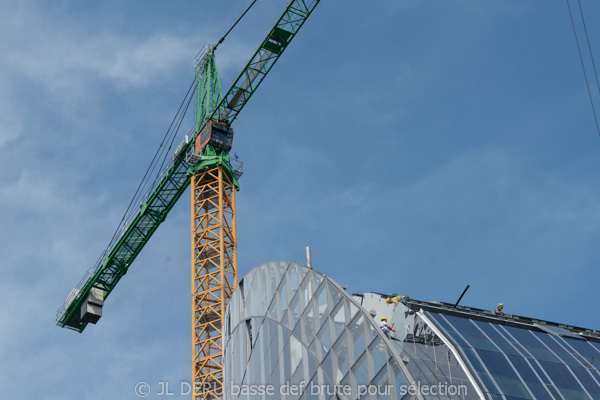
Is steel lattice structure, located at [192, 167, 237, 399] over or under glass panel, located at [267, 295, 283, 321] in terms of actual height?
over

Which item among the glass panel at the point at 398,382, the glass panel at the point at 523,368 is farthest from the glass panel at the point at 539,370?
the glass panel at the point at 398,382

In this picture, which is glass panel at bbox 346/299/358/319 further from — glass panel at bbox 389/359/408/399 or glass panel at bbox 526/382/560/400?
glass panel at bbox 526/382/560/400

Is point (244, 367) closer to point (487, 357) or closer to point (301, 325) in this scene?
point (301, 325)

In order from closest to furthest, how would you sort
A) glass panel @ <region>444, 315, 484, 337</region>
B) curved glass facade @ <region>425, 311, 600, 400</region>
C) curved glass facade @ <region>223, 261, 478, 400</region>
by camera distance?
curved glass facade @ <region>223, 261, 478, 400</region> → curved glass facade @ <region>425, 311, 600, 400</region> → glass panel @ <region>444, 315, 484, 337</region>

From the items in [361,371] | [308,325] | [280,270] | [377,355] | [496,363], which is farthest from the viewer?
[280,270]

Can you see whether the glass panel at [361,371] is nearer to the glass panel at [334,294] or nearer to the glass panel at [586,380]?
the glass panel at [334,294]

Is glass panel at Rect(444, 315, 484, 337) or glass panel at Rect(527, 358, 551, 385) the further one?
glass panel at Rect(444, 315, 484, 337)

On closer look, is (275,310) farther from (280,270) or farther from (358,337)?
(358,337)

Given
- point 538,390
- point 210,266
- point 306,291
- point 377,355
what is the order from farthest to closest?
point 210,266 < point 306,291 < point 538,390 < point 377,355

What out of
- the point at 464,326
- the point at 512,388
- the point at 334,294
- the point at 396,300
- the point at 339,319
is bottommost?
the point at 512,388

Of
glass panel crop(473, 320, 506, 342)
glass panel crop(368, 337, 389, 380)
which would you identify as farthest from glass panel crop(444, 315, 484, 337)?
glass panel crop(368, 337, 389, 380)

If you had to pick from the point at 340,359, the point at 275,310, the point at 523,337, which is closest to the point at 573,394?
the point at 523,337

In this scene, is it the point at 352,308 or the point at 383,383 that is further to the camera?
the point at 352,308

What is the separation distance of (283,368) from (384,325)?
21.0ft
